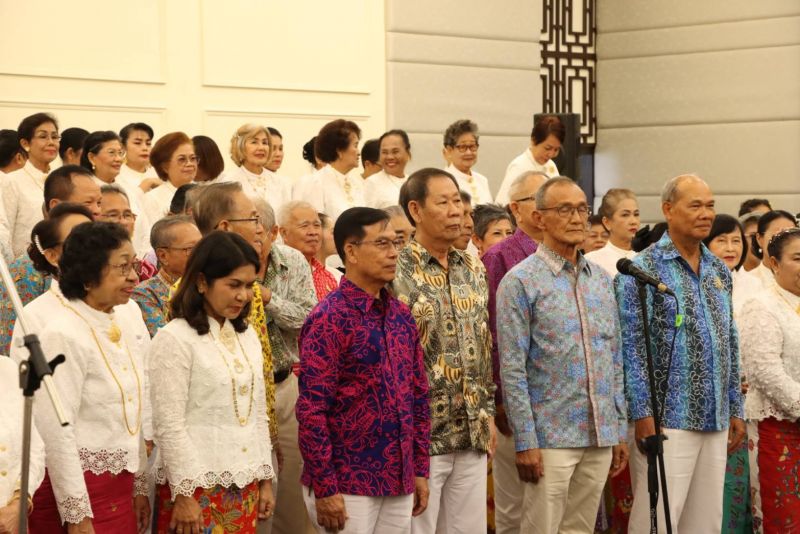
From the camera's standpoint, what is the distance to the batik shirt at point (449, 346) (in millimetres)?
3840

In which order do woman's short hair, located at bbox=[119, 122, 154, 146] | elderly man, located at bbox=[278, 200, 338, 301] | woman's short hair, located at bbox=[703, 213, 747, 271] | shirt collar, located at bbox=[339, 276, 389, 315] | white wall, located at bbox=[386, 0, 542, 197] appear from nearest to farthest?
1. shirt collar, located at bbox=[339, 276, 389, 315]
2. elderly man, located at bbox=[278, 200, 338, 301]
3. woman's short hair, located at bbox=[703, 213, 747, 271]
4. woman's short hair, located at bbox=[119, 122, 154, 146]
5. white wall, located at bbox=[386, 0, 542, 197]

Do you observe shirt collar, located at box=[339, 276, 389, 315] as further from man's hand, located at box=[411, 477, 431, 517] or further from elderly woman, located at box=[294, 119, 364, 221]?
elderly woman, located at box=[294, 119, 364, 221]

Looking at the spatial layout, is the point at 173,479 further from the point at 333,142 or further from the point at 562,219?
the point at 333,142

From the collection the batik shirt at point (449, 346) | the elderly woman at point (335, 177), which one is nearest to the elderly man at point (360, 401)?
the batik shirt at point (449, 346)

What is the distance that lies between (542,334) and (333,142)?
3.65 meters

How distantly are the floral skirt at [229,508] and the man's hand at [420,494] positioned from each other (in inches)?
20.6

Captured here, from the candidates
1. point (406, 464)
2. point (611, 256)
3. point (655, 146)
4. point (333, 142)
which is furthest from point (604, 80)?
point (406, 464)

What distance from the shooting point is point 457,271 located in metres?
3.99

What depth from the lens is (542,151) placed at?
8195 mm

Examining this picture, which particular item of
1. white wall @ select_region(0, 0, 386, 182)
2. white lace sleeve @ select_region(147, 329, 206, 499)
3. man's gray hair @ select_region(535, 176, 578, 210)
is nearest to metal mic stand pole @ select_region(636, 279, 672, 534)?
man's gray hair @ select_region(535, 176, 578, 210)

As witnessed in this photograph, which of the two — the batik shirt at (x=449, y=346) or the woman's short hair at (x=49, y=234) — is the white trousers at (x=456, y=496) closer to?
the batik shirt at (x=449, y=346)

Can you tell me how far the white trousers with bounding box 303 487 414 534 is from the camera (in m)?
3.48

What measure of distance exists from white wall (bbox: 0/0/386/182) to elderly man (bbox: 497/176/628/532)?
4973 millimetres

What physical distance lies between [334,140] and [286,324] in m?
3.38
